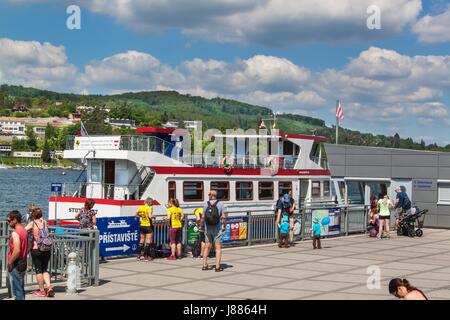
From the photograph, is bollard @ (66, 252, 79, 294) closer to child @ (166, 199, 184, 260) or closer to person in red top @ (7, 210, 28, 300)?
person in red top @ (7, 210, 28, 300)

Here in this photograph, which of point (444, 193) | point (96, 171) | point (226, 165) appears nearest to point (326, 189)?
point (444, 193)

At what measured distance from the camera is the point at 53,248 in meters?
14.4

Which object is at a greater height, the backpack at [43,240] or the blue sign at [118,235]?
the backpack at [43,240]

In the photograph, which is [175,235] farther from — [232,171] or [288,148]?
[288,148]

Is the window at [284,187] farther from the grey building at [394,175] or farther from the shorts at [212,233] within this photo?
the shorts at [212,233]

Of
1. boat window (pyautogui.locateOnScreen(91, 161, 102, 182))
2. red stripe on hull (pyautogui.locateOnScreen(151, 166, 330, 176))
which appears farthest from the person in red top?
boat window (pyautogui.locateOnScreen(91, 161, 102, 182))

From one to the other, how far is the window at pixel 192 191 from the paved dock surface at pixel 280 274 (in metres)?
5.59

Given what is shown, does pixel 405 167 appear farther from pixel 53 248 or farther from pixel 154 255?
pixel 53 248

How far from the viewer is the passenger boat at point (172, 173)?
86.7 feet

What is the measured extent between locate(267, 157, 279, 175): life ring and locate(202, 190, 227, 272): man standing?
14534 millimetres

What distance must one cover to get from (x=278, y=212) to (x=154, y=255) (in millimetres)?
5509

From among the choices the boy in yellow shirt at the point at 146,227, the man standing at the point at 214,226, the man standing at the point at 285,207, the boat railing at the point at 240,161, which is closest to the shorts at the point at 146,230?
the boy in yellow shirt at the point at 146,227

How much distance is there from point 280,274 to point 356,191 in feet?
66.3
